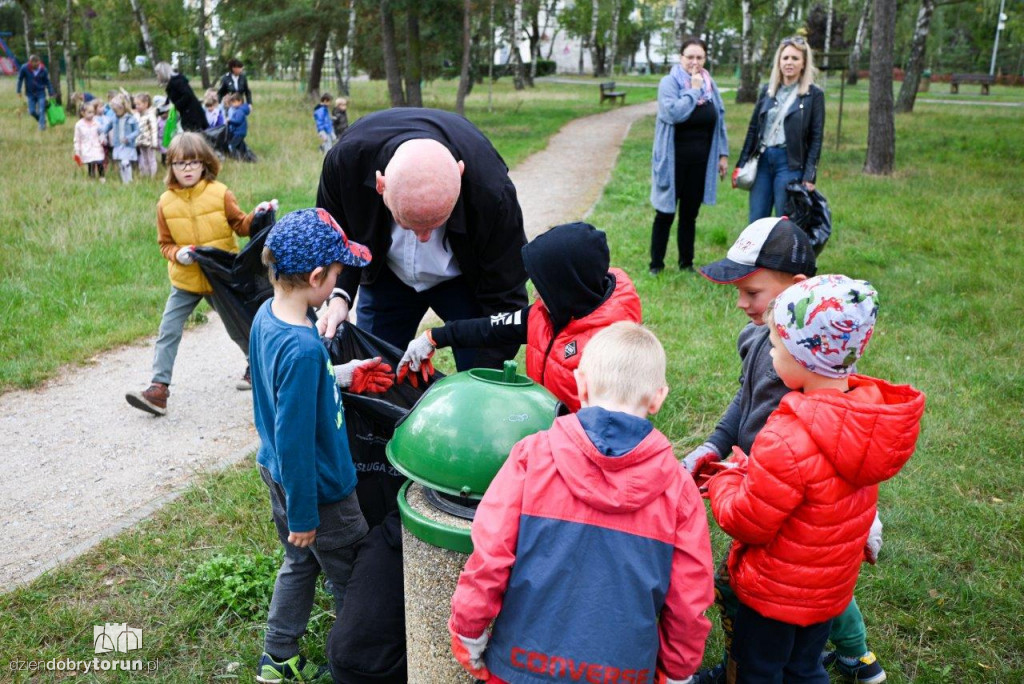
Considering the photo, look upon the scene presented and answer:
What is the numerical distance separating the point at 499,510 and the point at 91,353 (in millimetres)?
5419

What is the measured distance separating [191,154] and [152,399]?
59.4 inches

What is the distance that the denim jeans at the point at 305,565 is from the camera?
2.87 m

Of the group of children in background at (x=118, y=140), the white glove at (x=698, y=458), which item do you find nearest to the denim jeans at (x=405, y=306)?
the white glove at (x=698, y=458)

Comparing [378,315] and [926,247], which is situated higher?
[378,315]

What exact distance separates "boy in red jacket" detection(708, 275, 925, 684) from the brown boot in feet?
13.0

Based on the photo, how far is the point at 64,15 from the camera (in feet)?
90.9

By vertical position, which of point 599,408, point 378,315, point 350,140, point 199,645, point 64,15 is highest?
point 64,15

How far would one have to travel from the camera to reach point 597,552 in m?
2.02

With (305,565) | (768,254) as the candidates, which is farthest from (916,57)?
(305,565)

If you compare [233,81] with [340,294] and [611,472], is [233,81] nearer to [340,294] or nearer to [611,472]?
[340,294]

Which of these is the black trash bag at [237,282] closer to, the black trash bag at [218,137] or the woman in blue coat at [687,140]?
the woman in blue coat at [687,140]

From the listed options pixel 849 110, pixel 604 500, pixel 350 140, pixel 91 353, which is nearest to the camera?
pixel 604 500

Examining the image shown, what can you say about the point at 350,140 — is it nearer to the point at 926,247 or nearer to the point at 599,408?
the point at 599,408

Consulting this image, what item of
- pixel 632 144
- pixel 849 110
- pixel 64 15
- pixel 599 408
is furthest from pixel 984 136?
pixel 64 15
